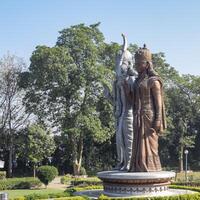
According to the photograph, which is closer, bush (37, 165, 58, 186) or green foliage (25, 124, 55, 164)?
bush (37, 165, 58, 186)

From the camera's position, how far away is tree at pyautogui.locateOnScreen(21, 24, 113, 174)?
111ft

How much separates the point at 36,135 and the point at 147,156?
19.8 meters

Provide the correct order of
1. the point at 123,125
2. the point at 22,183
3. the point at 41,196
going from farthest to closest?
the point at 22,183 → the point at 41,196 → the point at 123,125

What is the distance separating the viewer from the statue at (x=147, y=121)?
14.4 m

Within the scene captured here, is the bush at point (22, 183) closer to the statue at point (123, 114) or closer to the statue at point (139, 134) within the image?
the statue at point (123, 114)

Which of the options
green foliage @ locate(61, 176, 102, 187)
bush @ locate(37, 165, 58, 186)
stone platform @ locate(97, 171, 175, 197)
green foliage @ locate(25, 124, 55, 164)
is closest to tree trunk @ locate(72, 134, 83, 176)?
green foliage @ locate(25, 124, 55, 164)

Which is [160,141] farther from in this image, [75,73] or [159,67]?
[75,73]

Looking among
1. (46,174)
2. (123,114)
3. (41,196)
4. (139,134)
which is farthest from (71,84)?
(139,134)

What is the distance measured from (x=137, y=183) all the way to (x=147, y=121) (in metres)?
2.12

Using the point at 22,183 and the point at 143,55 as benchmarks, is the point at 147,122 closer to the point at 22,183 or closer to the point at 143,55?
the point at 143,55

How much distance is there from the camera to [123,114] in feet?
50.1

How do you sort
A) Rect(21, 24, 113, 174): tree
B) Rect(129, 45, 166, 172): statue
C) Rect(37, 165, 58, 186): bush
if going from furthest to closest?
Rect(21, 24, 113, 174): tree → Rect(37, 165, 58, 186): bush → Rect(129, 45, 166, 172): statue

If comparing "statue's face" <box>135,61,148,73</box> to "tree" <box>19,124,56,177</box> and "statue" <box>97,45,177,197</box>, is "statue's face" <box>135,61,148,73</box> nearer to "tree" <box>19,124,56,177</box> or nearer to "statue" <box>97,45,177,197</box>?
"statue" <box>97,45,177,197</box>

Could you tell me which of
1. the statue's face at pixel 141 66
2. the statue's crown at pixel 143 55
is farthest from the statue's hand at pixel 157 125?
the statue's crown at pixel 143 55
